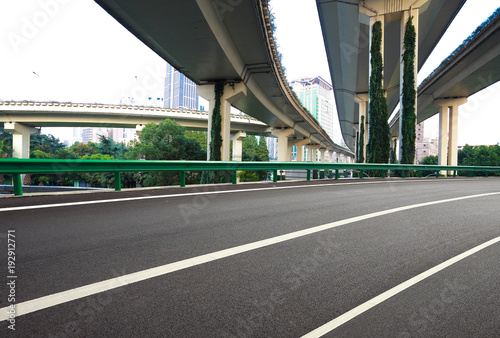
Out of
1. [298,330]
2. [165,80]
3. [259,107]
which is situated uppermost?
[165,80]

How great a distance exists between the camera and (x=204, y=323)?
223 cm

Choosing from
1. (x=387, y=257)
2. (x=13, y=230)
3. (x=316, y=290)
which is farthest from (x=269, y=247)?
(x=13, y=230)

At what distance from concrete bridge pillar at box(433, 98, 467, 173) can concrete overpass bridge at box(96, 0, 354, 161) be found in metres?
20.8

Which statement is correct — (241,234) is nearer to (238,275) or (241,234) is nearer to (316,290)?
(238,275)

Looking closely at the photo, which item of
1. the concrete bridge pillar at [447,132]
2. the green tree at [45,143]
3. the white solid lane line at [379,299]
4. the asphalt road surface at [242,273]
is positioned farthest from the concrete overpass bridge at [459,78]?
the green tree at [45,143]

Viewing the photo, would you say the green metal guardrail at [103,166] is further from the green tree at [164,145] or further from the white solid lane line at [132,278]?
the green tree at [164,145]

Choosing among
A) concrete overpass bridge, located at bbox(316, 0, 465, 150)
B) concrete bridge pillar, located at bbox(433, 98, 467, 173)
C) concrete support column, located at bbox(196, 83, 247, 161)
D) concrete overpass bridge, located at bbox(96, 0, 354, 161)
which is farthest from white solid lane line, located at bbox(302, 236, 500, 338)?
concrete bridge pillar, located at bbox(433, 98, 467, 173)

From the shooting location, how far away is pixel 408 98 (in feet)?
76.4

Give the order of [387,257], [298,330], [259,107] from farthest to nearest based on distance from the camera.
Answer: [259,107] → [387,257] → [298,330]

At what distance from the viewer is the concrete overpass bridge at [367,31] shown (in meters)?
25.4

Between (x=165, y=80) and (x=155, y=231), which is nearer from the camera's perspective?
(x=155, y=231)

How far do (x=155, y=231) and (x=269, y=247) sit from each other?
170cm

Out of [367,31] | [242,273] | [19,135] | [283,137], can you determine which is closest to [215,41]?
[242,273]

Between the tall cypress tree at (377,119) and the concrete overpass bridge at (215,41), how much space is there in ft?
23.1
